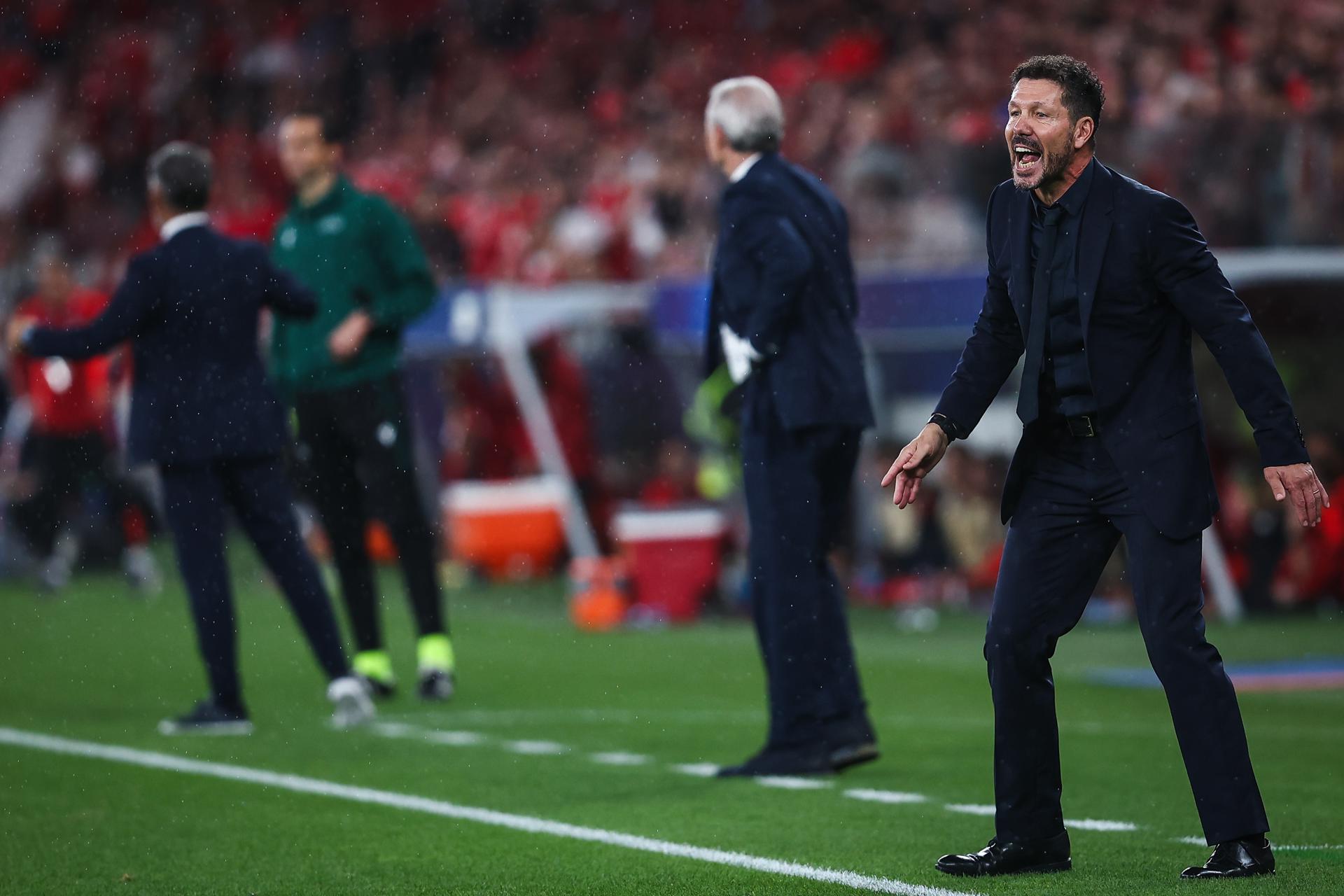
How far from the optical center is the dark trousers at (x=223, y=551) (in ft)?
28.1

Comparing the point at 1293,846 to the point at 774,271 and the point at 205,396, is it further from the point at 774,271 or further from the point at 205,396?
the point at 205,396

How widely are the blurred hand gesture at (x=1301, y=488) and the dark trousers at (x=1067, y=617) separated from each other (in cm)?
27

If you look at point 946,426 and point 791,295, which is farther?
point 791,295

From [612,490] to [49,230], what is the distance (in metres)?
13.4

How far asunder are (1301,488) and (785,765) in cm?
271

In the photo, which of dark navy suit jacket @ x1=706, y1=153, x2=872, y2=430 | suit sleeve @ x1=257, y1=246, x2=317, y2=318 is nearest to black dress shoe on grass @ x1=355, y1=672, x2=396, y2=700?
suit sleeve @ x1=257, y1=246, x2=317, y2=318

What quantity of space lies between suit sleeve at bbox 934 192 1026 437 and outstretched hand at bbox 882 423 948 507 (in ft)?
0.36

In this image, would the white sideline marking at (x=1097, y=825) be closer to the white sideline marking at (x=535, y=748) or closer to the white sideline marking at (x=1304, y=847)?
the white sideline marking at (x=1304, y=847)

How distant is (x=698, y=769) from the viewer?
753 centimetres

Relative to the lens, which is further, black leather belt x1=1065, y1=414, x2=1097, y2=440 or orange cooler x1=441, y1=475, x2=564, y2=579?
orange cooler x1=441, y1=475, x2=564, y2=579

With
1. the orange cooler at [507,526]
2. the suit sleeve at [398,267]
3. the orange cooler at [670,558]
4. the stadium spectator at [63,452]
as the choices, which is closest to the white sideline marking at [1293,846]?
the suit sleeve at [398,267]

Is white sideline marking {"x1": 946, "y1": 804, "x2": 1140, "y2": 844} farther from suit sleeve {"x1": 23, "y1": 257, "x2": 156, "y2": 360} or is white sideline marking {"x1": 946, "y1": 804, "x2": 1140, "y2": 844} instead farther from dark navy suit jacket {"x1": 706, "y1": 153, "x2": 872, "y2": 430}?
suit sleeve {"x1": 23, "y1": 257, "x2": 156, "y2": 360}

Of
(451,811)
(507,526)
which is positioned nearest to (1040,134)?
(451,811)

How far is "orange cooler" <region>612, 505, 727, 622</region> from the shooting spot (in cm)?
1428
